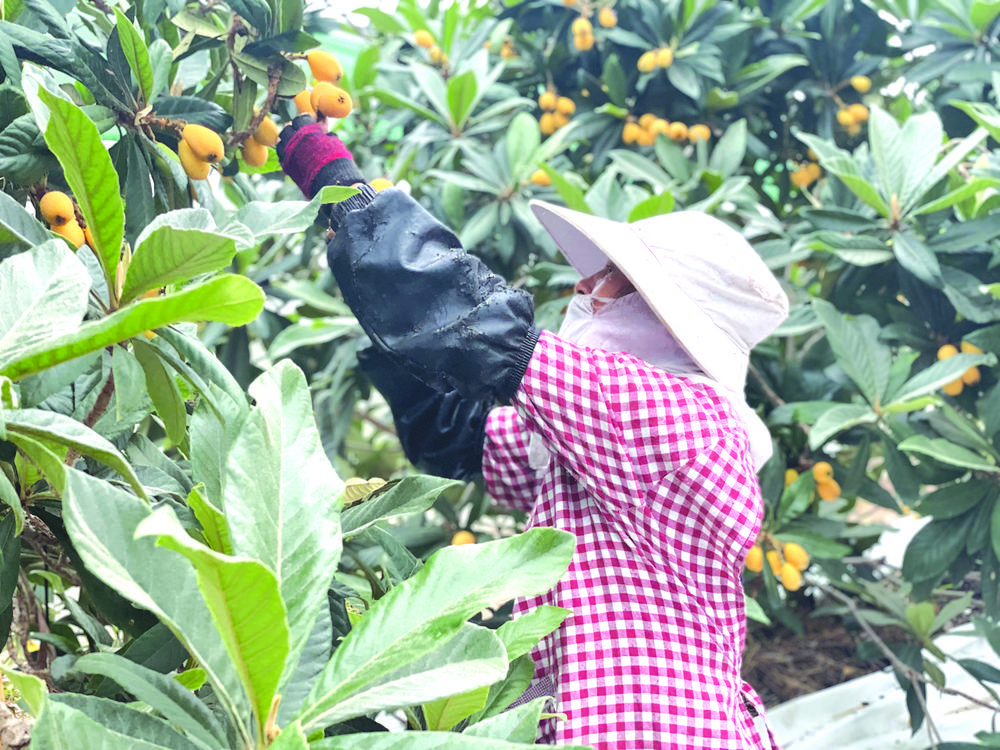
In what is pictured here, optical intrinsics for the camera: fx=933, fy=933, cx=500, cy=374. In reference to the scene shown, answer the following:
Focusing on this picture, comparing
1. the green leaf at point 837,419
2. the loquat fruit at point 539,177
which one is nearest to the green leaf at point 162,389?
the green leaf at point 837,419

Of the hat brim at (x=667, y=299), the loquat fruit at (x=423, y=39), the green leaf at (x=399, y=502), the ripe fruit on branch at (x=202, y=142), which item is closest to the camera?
the green leaf at (x=399, y=502)

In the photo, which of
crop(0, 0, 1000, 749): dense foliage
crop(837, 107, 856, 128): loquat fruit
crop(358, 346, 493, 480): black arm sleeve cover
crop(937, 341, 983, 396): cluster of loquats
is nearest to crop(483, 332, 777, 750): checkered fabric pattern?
crop(0, 0, 1000, 749): dense foliage

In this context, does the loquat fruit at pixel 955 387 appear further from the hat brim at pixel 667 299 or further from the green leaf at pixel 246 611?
the green leaf at pixel 246 611

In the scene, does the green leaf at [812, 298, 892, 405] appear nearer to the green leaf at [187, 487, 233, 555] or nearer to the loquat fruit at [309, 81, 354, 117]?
the loquat fruit at [309, 81, 354, 117]

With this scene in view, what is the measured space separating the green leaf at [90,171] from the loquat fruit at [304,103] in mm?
442

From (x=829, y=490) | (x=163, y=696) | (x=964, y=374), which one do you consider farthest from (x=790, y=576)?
(x=163, y=696)

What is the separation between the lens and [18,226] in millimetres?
720

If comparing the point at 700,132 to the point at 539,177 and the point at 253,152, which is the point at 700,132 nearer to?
the point at 539,177

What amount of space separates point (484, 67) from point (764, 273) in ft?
3.50

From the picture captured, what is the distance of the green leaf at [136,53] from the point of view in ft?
2.70

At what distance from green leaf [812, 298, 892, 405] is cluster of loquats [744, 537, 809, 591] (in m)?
0.29

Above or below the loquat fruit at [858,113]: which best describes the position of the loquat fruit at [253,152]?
above

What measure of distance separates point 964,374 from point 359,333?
1164 millimetres

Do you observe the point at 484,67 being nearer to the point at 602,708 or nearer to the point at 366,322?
the point at 366,322
